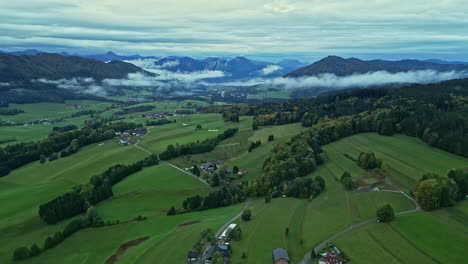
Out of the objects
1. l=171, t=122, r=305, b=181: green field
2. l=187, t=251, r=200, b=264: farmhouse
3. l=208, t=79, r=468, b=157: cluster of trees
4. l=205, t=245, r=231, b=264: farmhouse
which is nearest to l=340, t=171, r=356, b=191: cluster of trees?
l=171, t=122, r=305, b=181: green field

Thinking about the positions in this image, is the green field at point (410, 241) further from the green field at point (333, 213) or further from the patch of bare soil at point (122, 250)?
the patch of bare soil at point (122, 250)

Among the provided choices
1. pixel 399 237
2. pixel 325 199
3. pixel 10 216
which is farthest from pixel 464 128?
pixel 10 216

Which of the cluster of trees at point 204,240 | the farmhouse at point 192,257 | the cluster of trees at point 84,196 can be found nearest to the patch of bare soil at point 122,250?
the cluster of trees at point 204,240

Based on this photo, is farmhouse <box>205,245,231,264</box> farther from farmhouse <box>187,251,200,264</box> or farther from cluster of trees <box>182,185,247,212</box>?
cluster of trees <box>182,185,247,212</box>

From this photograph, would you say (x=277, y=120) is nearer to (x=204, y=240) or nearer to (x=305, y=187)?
(x=305, y=187)

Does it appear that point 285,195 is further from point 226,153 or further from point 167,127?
point 167,127
